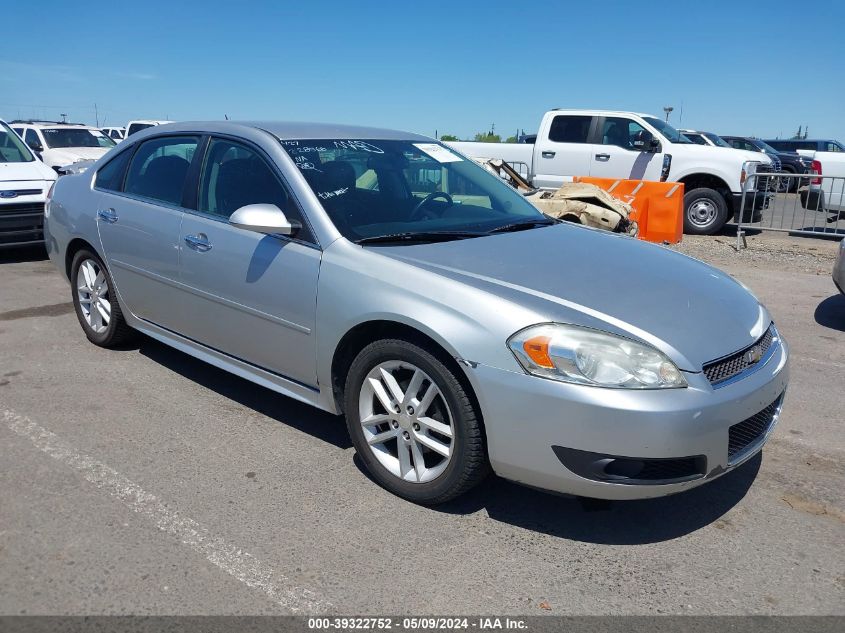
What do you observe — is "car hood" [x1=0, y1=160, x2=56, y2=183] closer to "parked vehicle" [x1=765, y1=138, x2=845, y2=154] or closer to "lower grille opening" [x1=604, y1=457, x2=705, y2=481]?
"lower grille opening" [x1=604, y1=457, x2=705, y2=481]

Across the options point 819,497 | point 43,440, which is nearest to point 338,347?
point 43,440

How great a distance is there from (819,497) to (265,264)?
9.31 ft

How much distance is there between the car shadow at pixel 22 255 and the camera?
30.1 ft

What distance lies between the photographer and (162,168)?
4574mm

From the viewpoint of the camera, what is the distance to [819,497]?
11.0ft

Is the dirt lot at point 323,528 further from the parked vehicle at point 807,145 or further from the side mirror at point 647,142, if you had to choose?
the parked vehicle at point 807,145

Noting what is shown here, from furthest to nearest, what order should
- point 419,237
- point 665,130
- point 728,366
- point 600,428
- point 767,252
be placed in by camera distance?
point 665,130 < point 767,252 < point 419,237 < point 728,366 < point 600,428

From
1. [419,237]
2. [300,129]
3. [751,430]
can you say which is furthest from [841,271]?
[300,129]

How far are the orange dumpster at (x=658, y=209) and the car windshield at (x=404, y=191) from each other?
265 inches

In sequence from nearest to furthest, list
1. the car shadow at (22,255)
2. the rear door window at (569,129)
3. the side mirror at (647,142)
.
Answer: the car shadow at (22,255)
the side mirror at (647,142)
the rear door window at (569,129)

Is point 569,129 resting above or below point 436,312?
above

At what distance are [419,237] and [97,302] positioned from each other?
2813 mm

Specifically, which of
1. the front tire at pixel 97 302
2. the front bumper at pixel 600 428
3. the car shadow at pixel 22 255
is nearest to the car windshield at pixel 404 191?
the front bumper at pixel 600 428

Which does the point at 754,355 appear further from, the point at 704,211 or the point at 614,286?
the point at 704,211
